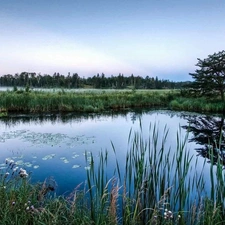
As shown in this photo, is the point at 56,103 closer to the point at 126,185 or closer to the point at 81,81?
the point at 126,185

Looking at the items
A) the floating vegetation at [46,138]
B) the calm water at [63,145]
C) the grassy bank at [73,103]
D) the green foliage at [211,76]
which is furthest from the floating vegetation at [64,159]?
the green foliage at [211,76]

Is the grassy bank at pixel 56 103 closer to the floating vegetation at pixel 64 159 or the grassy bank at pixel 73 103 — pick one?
the grassy bank at pixel 73 103

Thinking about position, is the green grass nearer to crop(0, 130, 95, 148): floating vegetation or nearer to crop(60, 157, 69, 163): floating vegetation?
crop(0, 130, 95, 148): floating vegetation

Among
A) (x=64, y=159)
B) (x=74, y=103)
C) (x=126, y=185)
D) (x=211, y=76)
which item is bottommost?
(x=64, y=159)

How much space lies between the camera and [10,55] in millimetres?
23016

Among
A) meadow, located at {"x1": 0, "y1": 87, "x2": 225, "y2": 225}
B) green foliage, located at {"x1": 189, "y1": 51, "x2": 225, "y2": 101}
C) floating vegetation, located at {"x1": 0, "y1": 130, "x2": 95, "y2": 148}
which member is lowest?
floating vegetation, located at {"x1": 0, "y1": 130, "x2": 95, "y2": 148}

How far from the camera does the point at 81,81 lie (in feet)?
227

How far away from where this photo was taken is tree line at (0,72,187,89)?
60.9 m

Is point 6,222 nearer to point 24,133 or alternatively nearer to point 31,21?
point 24,133

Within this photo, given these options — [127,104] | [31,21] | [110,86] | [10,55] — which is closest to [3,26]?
[31,21]

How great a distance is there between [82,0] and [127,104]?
40.8 ft

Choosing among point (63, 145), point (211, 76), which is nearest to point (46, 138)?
point (63, 145)

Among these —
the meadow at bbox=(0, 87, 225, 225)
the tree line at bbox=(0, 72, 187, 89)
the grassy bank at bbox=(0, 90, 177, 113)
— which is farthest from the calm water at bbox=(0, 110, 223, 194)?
the tree line at bbox=(0, 72, 187, 89)

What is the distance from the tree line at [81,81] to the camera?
6094cm
